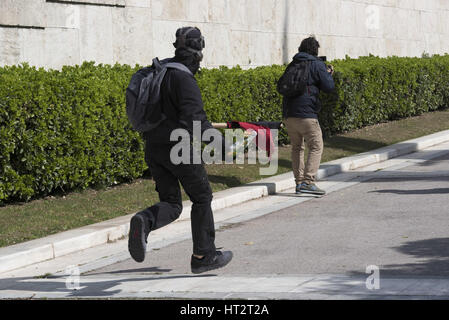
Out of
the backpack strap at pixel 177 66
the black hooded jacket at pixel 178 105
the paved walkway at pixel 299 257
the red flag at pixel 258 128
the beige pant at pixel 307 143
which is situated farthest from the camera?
the beige pant at pixel 307 143

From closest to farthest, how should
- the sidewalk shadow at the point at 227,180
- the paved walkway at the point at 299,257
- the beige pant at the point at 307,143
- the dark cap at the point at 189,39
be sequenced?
the paved walkway at the point at 299,257, the dark cap at the point at 189,39, the beige pant at the point at 307,143, the sidewalk shadow at the point at 227,180

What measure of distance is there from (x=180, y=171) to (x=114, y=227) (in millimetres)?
2360

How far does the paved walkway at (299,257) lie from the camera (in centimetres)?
596

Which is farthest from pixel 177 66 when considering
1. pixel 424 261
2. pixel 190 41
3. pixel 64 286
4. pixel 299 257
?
pixel 424 261

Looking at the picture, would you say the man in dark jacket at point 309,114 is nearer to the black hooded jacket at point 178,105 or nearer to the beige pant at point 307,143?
the beige pant at point 307,143

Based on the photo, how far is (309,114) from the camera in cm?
1073

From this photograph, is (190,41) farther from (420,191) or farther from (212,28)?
(212,28)

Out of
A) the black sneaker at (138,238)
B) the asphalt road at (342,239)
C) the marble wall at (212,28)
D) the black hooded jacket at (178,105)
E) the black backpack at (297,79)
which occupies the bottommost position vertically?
the asphalt road at (342,239)

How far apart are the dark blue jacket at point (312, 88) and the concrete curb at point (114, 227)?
1.14 m

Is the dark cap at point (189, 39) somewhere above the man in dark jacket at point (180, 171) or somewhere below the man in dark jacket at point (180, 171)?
above

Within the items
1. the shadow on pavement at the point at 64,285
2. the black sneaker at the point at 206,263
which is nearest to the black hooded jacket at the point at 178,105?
the black sneaker at the point at 206,263

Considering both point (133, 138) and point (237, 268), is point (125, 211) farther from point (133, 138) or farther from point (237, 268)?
point (237, 268)

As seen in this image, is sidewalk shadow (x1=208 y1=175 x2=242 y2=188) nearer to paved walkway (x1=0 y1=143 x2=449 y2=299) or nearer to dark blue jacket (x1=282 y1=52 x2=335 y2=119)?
paved walkway (x1=0 y1=143 x2=449 y2=299)

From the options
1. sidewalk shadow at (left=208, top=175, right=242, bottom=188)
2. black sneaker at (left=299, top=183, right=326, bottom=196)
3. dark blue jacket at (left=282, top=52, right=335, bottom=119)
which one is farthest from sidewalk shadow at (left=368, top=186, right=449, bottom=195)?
sidewalk shadow at (left=208, top=175, right=242, bottom=188)
